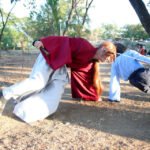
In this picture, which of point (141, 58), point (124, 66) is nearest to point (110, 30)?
point (124, 66)

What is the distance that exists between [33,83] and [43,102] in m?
0.35

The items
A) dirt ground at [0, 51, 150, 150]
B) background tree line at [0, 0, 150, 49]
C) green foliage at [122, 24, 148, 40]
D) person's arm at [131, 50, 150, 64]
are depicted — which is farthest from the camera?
green foliage at [122, 24, 148, 40]

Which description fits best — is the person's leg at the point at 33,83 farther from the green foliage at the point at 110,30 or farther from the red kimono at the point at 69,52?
the green foliage at the point at 110,30

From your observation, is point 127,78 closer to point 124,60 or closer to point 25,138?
point 124,60

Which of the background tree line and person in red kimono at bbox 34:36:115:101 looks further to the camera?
the background tree line

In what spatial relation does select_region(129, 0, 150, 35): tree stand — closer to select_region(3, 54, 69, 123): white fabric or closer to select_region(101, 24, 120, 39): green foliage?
select_region(3, 54, 69, 123): white fabric

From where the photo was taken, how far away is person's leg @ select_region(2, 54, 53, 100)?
5754 millimetres

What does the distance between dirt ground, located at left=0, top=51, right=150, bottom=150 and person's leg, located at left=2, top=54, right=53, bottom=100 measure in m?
0.42

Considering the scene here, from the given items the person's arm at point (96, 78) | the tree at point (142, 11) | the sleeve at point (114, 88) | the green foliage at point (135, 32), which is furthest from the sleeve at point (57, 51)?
the green foliage at point (135, 32)

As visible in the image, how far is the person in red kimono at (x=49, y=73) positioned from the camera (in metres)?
5.86

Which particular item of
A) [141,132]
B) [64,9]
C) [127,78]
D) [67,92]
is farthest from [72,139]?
[64,9]

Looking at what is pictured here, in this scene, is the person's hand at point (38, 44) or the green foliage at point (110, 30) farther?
the green foliage at point (110, 30)

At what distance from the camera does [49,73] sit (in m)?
6.06

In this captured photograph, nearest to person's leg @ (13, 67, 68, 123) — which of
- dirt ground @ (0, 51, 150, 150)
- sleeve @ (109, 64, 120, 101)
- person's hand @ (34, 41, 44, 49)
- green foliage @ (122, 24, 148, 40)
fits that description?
dirt ground @ (0, 51, 150, 150)
